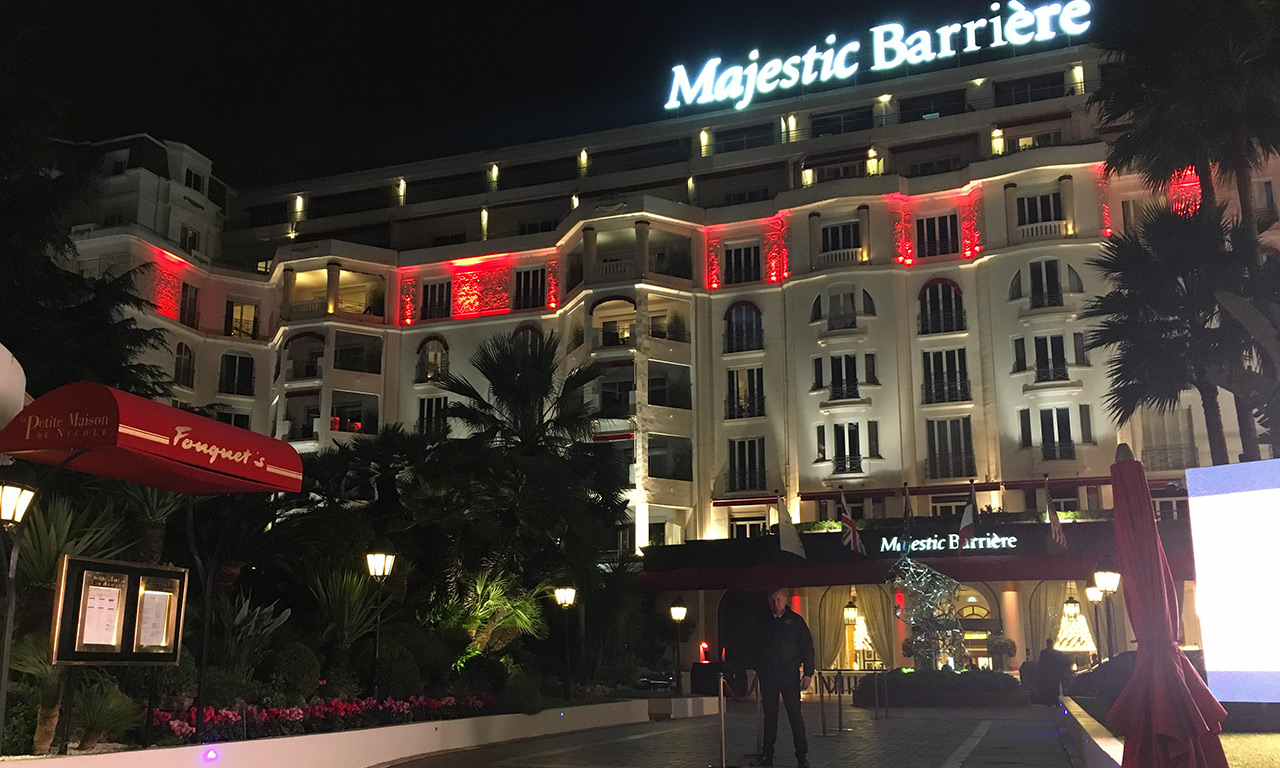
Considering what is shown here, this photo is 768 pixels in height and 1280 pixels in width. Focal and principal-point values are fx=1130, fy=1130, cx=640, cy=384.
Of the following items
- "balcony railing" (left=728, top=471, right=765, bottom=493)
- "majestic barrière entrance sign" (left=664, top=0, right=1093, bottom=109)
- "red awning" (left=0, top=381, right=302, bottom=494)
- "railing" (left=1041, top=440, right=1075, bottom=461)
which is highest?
"majestic barrière entrance sign" (left=664, top=0, right=1093, bottom=109)

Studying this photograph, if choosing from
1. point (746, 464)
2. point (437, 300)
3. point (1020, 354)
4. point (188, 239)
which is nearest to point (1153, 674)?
point (1020, 354)

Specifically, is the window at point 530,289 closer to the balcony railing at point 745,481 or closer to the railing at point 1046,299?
the balcony railing at point 745,481

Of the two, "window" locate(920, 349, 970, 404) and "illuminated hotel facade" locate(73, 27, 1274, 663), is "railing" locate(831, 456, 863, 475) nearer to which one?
"illuminated hotel facade" locate(73, 27, 1274, 663)

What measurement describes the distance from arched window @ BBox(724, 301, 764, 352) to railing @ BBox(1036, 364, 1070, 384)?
10.2 m

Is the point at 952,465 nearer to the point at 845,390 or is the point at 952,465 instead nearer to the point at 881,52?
the point at 845,390

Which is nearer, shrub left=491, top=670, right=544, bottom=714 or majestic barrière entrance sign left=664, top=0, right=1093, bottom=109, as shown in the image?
shrub left=491, top=670, right=544, bottom=714

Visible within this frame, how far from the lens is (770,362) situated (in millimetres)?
43188

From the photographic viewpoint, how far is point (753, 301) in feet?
144

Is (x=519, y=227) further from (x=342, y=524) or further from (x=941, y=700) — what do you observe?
(x=342, y=524)

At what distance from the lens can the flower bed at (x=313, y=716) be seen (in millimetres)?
11836

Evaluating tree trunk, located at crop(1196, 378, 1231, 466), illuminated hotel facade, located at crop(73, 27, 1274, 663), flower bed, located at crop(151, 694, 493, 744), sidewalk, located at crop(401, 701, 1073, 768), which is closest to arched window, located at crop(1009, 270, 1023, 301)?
illuminated hotel facade, located at crop(73, 27, 1274, 663)

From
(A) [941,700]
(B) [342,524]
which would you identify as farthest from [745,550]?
(B) [342,524]

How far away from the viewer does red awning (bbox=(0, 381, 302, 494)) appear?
31.5 feet

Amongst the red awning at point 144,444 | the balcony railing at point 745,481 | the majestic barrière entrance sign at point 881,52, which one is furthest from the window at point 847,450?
the red awning at point 144,444
